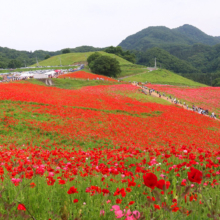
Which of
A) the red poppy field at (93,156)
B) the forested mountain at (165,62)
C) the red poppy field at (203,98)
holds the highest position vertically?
the forested mountain at (165,62)

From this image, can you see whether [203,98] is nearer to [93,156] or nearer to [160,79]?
[160,79]

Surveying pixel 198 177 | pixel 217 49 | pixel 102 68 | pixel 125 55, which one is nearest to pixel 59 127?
pixel 198 177

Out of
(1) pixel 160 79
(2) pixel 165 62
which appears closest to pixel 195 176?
(1) pixel 160 79

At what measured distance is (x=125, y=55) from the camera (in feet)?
394

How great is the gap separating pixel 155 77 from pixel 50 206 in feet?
259

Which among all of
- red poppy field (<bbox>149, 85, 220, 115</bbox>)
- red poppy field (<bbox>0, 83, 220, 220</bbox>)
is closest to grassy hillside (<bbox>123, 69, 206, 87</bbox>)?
red poppy field (<bbox>149, 85, 220, 115</bbox>)

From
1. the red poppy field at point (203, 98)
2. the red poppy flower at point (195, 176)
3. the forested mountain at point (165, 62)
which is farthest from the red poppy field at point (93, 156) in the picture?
the forested mountain at point (165, 62)

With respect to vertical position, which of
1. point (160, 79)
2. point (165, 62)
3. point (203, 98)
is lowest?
point (203, 98)

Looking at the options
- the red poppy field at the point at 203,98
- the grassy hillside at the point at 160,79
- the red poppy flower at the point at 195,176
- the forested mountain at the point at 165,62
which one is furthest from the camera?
the forested mountain at the point at 165,62

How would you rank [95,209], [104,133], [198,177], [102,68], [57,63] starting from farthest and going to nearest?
1. [57,63]
2. [102,68]
3. [104,133]
4. [95,209]
5. [198,177]

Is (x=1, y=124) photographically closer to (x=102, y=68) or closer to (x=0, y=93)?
(x=0, y=93)

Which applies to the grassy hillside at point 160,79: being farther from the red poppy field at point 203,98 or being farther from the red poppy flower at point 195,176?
the red poppy flower at point 195,176

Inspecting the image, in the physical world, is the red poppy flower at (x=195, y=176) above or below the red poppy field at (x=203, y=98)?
above

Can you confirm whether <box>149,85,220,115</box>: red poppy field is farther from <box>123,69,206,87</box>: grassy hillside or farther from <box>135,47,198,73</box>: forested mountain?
<box>135,47,198,73</box>: forested mountain
